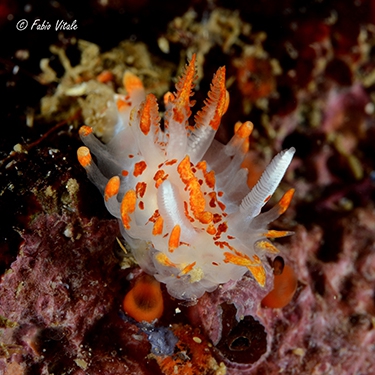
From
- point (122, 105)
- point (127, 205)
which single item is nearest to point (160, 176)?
point (127, 205)

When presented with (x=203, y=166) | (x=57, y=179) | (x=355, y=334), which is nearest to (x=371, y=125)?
(x=355, y=334)

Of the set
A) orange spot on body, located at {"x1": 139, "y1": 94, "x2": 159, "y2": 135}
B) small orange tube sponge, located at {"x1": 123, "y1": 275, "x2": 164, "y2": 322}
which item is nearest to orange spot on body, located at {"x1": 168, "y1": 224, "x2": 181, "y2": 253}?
small orange tube sponge, located at {"x1": 123, "y1": 275, "x2": 164, "y2": 322}

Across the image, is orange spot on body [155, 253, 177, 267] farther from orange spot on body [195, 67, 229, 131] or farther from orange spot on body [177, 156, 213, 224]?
orange spot on body [195, 67, 229, 131]

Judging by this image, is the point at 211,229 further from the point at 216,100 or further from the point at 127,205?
the point at 216,100

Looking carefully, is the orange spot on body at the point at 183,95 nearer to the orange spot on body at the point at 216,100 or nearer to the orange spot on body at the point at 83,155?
the orange spot on body at the point at 216,100

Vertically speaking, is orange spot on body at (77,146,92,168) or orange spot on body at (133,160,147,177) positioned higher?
orange spot on body at (77,146,92,168)

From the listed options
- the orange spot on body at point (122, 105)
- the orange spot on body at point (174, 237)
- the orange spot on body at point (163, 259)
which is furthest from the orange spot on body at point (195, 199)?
the orange spot on body at point (122, 105)
